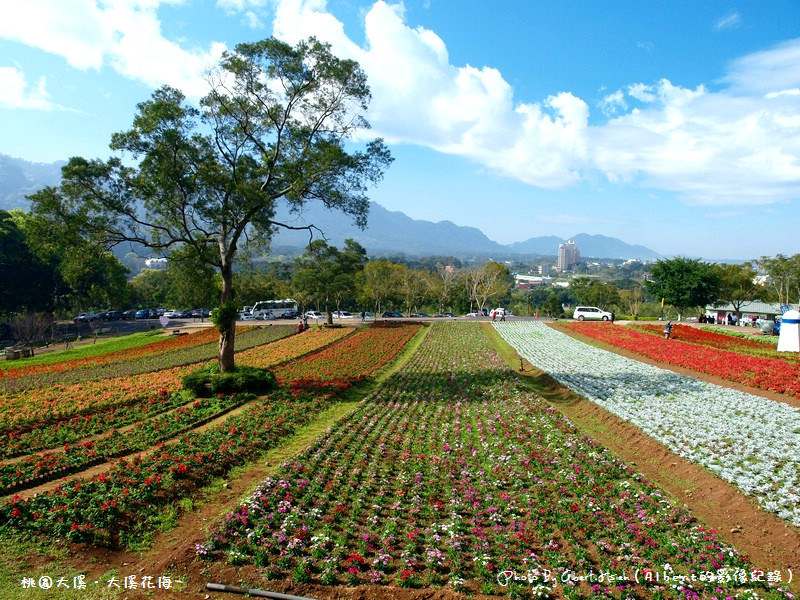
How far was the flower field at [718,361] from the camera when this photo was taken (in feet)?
55.5

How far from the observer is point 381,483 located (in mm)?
9383

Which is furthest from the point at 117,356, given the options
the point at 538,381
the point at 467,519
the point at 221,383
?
the point at 467,519

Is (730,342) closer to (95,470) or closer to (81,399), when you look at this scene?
(95,470)

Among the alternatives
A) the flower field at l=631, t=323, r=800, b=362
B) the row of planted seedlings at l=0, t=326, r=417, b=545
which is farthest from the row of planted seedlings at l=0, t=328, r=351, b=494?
the flower field at l=631, t=323, r=800, b=362

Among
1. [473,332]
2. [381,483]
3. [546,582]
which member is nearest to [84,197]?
[381,483]

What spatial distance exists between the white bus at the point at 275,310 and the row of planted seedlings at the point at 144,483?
43609 millimetres

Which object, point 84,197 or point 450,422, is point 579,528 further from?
point 84,197

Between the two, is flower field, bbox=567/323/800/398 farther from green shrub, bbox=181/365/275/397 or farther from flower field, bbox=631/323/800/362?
→ green shrub, bbox=181/365/275/397

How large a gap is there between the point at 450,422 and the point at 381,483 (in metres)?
5.10

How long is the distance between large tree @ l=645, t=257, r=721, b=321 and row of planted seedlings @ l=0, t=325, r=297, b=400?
1668 inches

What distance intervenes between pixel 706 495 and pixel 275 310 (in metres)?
54.0

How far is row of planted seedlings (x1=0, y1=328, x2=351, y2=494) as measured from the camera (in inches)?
370

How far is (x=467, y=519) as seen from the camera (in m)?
7.97

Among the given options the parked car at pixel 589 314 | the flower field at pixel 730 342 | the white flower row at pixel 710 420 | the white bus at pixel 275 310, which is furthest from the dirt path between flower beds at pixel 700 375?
the white bus at pixel 275 310
